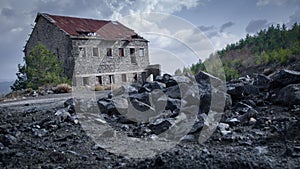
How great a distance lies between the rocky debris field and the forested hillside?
466 inches

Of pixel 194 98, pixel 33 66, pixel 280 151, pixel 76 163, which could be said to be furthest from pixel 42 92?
pixel 280 151

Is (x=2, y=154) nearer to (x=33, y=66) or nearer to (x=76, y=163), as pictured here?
(x=76, y=163)

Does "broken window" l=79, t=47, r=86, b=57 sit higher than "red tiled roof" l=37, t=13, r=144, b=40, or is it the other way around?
"red tiled roof" l=37, t=13, r=144, b=40

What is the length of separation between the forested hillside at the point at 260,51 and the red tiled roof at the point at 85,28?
6935 mm

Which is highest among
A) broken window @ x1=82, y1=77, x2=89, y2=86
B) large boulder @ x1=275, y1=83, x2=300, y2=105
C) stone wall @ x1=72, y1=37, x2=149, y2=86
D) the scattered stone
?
stone wall @ x1=72, y1=37, x2=149, y2=86

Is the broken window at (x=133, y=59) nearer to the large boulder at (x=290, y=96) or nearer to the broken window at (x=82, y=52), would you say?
the broken window at (x=82, y=52)

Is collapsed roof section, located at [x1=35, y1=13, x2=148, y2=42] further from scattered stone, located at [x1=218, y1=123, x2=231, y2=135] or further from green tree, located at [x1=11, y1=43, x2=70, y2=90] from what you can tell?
scattered stone, located at [x1=218, y1=123, x2=231, y2=135]

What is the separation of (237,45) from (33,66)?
26525 millimetres

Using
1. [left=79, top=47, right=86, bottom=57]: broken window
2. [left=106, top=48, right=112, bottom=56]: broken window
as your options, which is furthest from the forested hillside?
[left=79, top=47, right=86, bottom=57]: broken window

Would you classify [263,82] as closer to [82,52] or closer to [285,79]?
[285,79]

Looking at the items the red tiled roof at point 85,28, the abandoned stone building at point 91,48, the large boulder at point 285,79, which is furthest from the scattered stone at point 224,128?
the red tiled roof at point 85,28

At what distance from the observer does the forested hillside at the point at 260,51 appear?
19281mm

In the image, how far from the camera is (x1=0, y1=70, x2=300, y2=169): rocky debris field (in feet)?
9.08

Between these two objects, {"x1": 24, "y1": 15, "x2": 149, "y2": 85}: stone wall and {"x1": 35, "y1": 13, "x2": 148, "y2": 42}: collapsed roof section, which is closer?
{"x1": 24, "y1": 15, "x2": 149, "y2": 85}: stone wall
